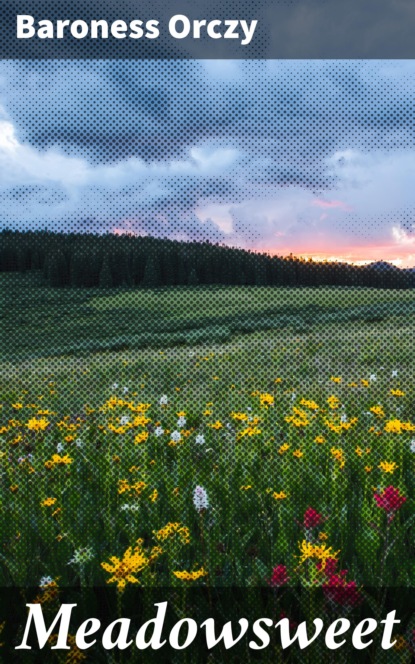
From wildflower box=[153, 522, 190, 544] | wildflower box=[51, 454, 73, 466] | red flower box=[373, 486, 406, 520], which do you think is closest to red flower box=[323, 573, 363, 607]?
red flower box=[373, 486, 406, 520]

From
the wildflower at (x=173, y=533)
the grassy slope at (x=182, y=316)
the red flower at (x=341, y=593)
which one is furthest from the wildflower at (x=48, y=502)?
the grassy slope at (x=182, y=316)

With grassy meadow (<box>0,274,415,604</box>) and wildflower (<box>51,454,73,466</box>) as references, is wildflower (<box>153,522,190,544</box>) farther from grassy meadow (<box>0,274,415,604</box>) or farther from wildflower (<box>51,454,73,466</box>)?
wildflower (<box>51,454,73,466</box>)

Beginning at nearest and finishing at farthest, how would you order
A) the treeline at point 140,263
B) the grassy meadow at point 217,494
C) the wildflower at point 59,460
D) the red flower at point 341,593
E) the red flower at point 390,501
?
1. the red flower at point 341,593
2. the red flower at point 390,501
3. the grassy meadow at point 217,494
4. the wildflower at point 59,460
5. the treeline at point 140,263

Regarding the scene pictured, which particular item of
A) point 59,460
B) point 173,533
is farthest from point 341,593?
point 59,460

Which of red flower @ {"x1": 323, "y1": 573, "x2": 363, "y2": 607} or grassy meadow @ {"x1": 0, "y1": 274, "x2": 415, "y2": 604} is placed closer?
red flower @ {"x1": 323, "y1": 573, "x2": 363, "y2": 607}

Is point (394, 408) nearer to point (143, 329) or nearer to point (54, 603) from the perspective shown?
point (54, 603)

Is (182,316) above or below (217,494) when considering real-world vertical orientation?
above

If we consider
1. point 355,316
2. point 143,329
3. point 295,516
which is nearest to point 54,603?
point 295,516

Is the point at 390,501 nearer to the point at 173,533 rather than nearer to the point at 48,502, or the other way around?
the point at 173,533

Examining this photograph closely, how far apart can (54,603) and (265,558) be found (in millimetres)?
902

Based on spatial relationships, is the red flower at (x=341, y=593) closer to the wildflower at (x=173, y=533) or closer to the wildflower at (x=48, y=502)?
the wildflower at (x=173, y=533)

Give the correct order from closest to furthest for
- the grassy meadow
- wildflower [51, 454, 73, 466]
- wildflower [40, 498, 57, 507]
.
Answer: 1. the grassy meadow
2. wildflower [40, 498, 57, 507]
3. wildflower [51, 454, 73, 466]

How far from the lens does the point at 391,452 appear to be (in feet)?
11.1

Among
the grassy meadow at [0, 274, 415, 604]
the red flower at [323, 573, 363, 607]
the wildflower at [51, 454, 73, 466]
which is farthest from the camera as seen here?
the wildflower at [51, 454, 73, 466]
